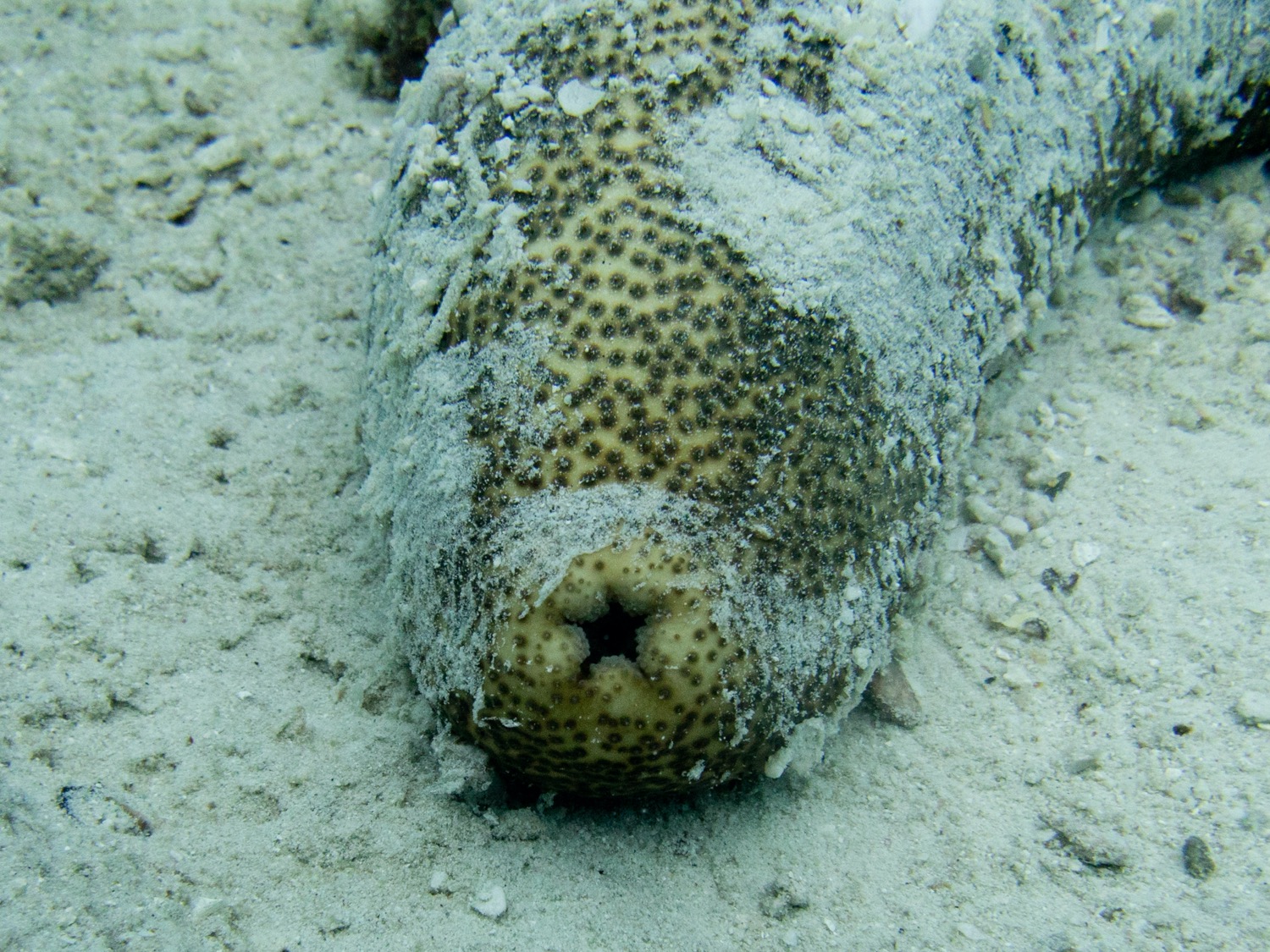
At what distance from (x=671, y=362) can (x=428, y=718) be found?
3.80 ft

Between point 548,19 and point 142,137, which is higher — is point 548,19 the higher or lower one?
the higher one

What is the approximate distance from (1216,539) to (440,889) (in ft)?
7.67

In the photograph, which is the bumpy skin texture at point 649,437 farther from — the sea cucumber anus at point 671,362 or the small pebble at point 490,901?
the small pebble at point 490,901

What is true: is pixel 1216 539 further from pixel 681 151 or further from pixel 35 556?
pixel 35 556

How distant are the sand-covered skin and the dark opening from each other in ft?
1.93

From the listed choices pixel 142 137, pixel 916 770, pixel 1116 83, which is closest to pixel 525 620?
pixel 916 770

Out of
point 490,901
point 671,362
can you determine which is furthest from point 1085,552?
point 490,901

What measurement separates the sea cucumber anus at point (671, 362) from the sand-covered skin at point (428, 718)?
12.2 inches

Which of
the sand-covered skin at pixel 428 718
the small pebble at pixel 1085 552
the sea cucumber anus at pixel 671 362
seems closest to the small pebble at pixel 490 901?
the sand-covered skin at pixel 428 718

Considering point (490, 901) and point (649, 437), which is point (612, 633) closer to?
point (649, 437)

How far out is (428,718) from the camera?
89.1 inches

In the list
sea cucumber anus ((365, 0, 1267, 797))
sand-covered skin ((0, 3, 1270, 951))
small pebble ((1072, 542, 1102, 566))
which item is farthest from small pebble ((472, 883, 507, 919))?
small pebble ((1072, 542, 1102, 566))

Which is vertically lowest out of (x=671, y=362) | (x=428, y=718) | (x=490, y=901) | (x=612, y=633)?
(x=490, y=901)

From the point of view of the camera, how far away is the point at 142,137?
3.55 meters
